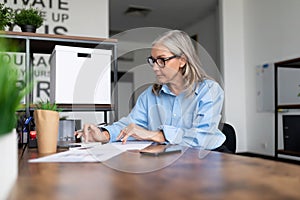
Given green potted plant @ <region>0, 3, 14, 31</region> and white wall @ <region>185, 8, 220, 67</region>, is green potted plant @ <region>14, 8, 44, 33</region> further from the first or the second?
white wall @ <region>185, 8, 220, 67</region>

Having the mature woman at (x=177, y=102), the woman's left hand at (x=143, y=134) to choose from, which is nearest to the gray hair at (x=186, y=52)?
the mature woman at (x=177, y=102)

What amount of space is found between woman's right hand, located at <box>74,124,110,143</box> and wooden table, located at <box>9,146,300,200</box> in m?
0.49

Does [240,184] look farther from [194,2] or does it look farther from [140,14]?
[140,14]

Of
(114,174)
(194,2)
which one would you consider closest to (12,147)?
(114,174)

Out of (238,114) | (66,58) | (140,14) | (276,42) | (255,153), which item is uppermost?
(140,14)

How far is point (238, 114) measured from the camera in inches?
190

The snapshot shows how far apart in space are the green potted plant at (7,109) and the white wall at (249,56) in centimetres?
411

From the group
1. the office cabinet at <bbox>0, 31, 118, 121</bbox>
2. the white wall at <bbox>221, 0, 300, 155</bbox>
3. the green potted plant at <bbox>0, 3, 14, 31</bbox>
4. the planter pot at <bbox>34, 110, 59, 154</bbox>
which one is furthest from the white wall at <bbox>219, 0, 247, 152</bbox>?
the planter pot at <bbox>34, 110, 59, 154</bbox>

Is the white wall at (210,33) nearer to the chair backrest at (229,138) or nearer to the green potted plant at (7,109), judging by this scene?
the chair backrest at (229,138)

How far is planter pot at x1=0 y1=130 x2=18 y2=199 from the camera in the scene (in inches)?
16.6

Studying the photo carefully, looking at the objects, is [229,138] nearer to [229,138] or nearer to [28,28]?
[229,138]

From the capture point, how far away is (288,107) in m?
3.35

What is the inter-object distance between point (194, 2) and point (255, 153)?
2621mm

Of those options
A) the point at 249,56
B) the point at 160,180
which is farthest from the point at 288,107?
the point at 160,180
